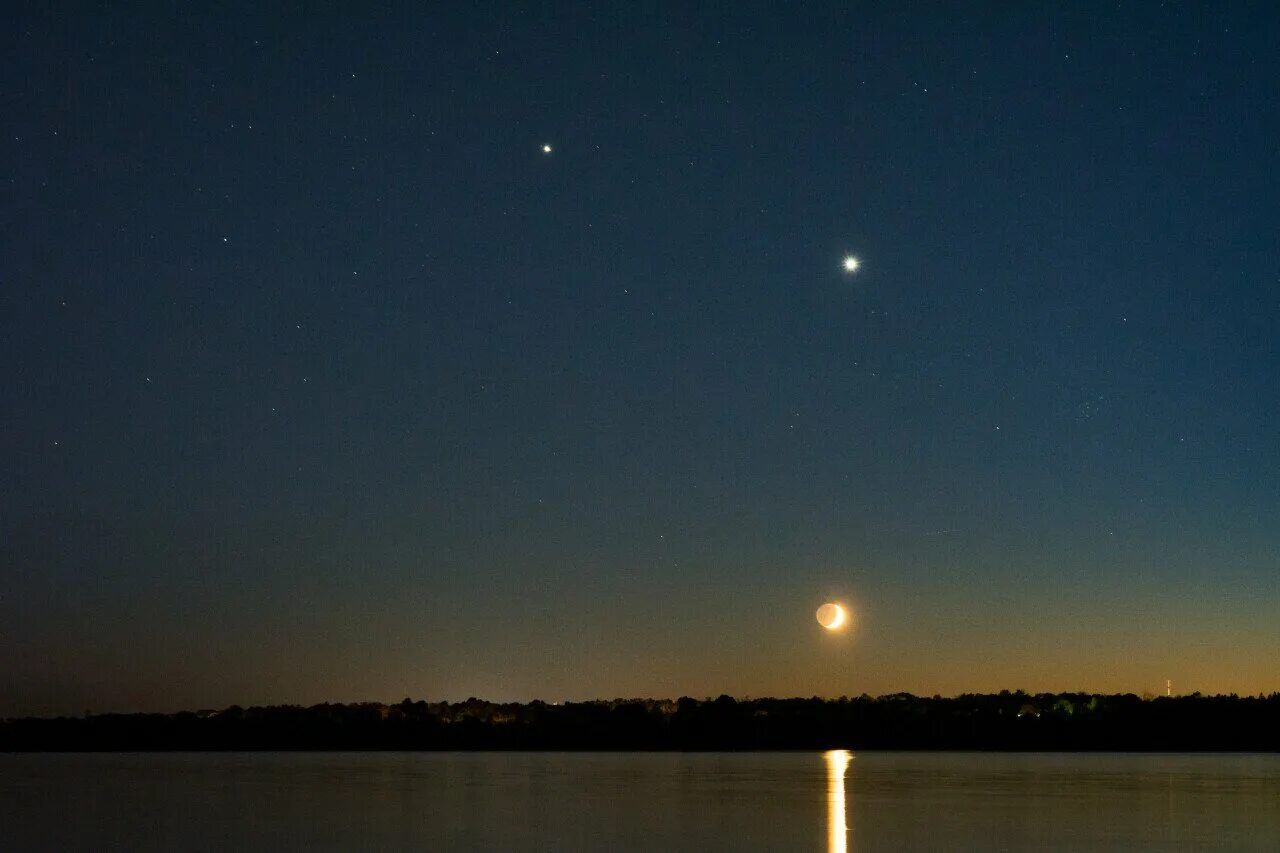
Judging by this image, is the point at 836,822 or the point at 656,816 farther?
the point at 656,816

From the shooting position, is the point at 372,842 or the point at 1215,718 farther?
the point at 1215,718

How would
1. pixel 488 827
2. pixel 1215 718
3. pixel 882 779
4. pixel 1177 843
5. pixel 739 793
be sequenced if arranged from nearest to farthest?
pixel 1177 843
pixel 488 827
pixel 739 793
pixel 882 779
pixel 1215 718

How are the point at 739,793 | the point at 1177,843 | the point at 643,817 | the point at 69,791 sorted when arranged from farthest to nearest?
the point at 69,791 → the point at 739,793 → the point at 643,817 → the point at 1177,843

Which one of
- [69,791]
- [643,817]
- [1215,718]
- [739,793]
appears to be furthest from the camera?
[1215,718]

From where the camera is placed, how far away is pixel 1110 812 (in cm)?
5284

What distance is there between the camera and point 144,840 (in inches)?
1647

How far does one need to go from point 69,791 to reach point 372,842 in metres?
44.1

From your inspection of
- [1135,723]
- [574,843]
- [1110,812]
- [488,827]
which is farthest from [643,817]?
[1135,723]

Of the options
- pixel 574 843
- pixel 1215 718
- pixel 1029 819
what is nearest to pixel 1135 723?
pixel 1215 718

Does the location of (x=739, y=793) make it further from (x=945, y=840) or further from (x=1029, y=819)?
(x=945, y=840)

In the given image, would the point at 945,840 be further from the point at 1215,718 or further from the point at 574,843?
the point at 1215,718

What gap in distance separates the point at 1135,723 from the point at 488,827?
558ft

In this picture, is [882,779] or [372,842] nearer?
[372,842]

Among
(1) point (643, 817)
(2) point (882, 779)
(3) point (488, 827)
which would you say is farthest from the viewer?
(2) point (882, 779)
